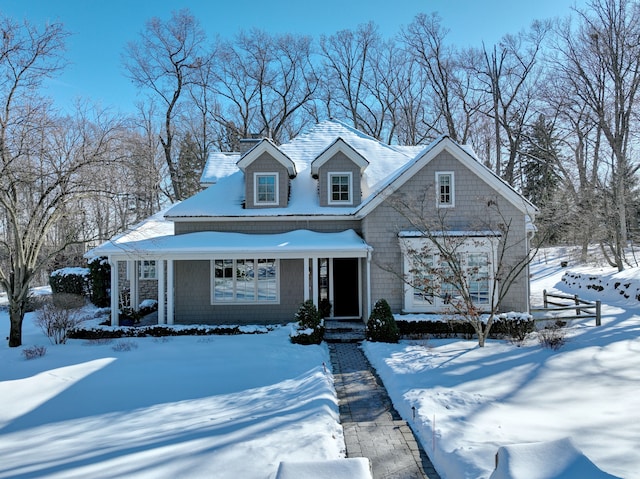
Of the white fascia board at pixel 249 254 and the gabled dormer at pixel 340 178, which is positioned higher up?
the gabled dormer at pixel 340 178

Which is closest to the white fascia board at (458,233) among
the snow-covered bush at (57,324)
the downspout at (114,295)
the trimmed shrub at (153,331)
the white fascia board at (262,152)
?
the white fascia board at (262,152)

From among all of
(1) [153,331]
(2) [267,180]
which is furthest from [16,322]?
(2) [267,180]

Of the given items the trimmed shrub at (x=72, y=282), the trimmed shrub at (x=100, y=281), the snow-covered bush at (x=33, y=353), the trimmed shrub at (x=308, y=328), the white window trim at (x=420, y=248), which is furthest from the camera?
the trimmed shrub at (x=72, y=282)

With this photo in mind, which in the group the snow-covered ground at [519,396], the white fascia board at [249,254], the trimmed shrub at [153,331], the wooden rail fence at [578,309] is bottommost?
the snow-covered ground at [519,396]

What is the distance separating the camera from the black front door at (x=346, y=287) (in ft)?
47.1

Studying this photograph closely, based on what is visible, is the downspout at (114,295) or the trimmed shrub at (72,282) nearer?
the downspout at (114,295)

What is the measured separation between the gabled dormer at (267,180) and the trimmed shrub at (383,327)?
214 inches

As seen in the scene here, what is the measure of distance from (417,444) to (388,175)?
1153 cm

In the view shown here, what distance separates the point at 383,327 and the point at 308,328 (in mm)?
2176

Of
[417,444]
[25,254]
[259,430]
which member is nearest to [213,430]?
[259,430]

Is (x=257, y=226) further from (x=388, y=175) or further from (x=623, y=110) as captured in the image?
(x=623, y=110)

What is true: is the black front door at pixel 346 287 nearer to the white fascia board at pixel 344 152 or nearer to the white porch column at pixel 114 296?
the white fascia board at pixel 344 152

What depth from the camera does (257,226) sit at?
14.1 meters

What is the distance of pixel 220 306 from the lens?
13.7 m
